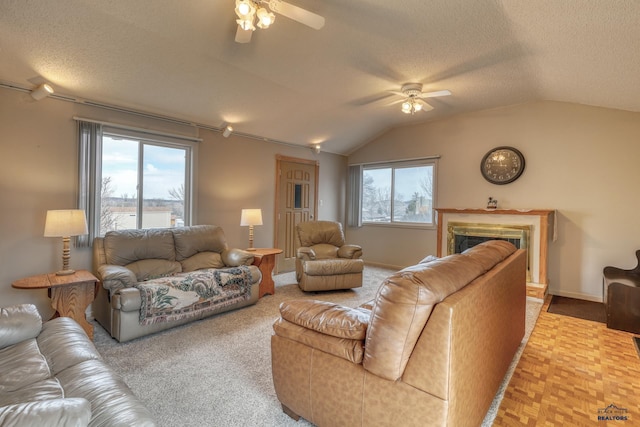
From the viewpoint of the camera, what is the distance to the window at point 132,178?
3273 millimetres

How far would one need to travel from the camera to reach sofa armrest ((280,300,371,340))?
1.44m

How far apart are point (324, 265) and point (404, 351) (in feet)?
9.28

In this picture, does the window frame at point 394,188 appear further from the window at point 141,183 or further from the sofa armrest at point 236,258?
the window at point 141,183

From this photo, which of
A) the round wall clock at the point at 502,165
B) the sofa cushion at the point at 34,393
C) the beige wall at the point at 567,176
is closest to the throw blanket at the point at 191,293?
the sofa cushion at the point at 34,393

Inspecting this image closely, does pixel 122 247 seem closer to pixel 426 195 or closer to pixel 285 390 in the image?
pixel 285 390

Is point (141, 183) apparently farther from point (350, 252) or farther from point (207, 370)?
point (350, 252)

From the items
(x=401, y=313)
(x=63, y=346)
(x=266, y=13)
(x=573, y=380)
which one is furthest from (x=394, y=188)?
(x=63, y=346)

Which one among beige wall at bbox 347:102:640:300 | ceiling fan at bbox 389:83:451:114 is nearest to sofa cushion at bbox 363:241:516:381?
ceiling fan at bbox 389:83:451:114

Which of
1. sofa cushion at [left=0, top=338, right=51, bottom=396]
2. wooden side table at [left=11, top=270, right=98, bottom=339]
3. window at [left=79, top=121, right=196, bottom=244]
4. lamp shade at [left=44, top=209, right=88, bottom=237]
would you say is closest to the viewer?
sofa cushion at [left=0, top=338, right=51, bottom=396]

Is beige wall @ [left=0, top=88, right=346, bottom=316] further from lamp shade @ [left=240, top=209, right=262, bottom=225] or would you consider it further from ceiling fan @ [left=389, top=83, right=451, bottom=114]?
ceiling fan @ [left=389, top=83, right=451, bottom=114]

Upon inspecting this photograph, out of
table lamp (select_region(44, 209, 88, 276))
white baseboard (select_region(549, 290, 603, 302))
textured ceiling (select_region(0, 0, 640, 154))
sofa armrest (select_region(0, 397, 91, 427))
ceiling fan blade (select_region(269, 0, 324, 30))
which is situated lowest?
white baseboard (select_region(549, 290, 603, 302))

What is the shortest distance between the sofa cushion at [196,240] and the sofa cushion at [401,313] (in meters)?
2.92

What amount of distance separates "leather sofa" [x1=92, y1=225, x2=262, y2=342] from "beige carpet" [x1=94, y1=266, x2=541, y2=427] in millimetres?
131

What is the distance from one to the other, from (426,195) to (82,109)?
507 cm
